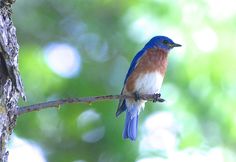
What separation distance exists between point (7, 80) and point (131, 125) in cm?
245

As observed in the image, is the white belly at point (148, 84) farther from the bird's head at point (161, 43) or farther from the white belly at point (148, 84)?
the bird's head at point (161, 43)

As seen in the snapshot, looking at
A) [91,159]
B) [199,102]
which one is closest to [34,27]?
[91,159]

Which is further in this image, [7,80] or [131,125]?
[131,125]

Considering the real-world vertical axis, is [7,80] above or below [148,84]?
below

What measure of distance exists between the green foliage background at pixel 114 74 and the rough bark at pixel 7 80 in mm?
2473

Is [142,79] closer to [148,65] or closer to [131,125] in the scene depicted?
[148,65]

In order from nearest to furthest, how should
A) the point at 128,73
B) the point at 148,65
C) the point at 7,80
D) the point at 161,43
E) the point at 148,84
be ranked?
the point at 7,80
the point at 148,84
the point at 148,65
the point at 128,73
the point at 161,43

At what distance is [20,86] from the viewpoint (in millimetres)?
3775

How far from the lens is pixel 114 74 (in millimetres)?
7262

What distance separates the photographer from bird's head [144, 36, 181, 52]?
6.43 metres

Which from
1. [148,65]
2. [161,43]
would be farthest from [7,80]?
[161,43]

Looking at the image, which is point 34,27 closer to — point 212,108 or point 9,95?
point 212,108

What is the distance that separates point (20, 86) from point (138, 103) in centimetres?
247

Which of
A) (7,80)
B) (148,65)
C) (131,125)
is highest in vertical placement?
(148,65)
